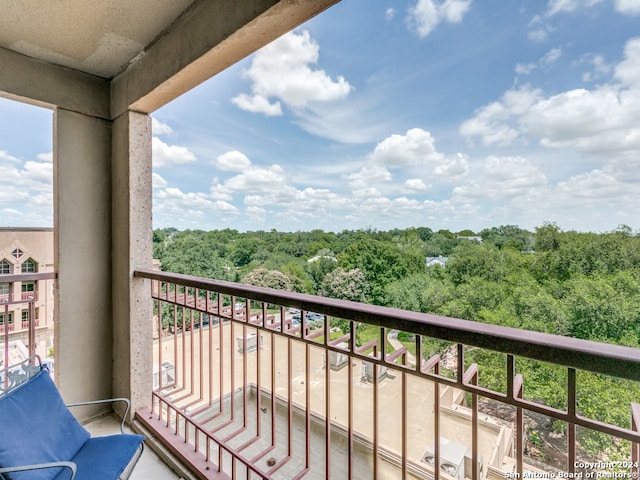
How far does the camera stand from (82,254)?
227 centimetres

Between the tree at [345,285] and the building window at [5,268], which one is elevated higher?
the building window at [5,268]

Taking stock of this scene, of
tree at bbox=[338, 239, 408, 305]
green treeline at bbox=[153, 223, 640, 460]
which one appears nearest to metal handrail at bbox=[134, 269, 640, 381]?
green treeline at bbox=[153, 223, 640, 460]

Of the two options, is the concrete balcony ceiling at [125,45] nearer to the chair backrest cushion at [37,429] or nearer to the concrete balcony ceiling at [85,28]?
the concrete balcony ceiling at [85,28]

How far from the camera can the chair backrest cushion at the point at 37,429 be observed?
1.22 meters

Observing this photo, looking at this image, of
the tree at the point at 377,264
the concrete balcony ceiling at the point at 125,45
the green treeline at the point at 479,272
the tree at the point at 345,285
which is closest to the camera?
the concrete balcony ceiling at the point at 125,45

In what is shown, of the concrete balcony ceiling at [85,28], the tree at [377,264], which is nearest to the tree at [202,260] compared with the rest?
the concrete balcony ceiling at [85,28]

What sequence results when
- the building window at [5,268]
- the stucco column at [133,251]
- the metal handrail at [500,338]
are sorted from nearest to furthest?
1. the metal handrail at [500,338]
2. the building window at [5,268]
3. the stucco column at [133,251]

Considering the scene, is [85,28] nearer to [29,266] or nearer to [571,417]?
[29,266]

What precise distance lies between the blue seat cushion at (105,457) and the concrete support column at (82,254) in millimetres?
953

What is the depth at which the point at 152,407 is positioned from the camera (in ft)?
7.40

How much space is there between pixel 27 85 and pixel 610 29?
28933 millimetres

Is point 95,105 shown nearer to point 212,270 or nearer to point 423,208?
point 212,270

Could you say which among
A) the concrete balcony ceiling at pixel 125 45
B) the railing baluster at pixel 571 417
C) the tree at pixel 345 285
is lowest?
the tree at pixel 345 285

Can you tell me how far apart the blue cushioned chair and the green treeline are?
5514 millimetres
